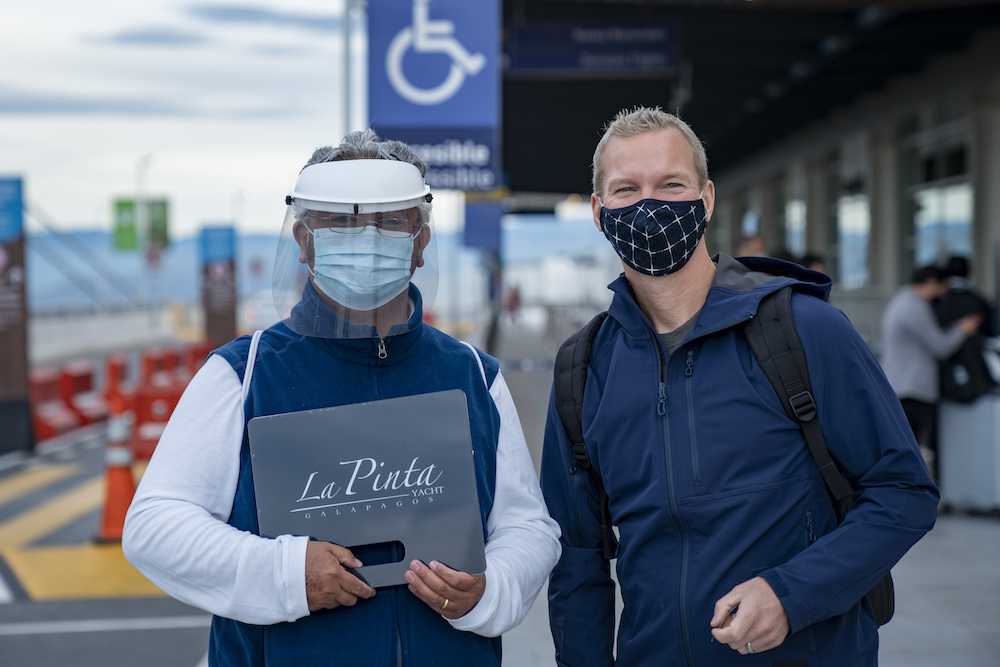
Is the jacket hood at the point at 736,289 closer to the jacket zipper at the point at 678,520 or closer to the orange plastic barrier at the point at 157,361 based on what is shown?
the jacket zipper at the point at 678,520

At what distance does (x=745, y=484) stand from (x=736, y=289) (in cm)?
46

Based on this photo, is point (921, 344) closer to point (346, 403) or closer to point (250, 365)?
point (346, 403)

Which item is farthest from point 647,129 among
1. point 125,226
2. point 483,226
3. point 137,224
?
point 137,224

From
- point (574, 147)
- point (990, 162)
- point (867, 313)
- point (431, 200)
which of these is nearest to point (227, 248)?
point (574, 147)

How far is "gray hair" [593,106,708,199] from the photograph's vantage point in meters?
2.20

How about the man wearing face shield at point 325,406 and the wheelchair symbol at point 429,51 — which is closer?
the man wearing face shield at point 325,406

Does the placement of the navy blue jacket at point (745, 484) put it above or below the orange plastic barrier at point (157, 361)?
above

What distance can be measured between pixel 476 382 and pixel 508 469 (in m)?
0.21

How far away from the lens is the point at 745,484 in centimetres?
204

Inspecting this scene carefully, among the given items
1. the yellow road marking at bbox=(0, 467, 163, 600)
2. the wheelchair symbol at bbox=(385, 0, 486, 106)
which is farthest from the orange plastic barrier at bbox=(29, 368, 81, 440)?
the wheelchair symbol at bbox=(385, 0, 486, 106)

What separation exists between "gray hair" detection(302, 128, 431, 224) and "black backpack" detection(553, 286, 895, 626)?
56 cm

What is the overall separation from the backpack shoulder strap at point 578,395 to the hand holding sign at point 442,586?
0.54 meters

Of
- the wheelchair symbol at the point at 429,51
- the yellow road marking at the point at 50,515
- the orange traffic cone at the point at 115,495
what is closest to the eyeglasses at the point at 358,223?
the wheelchair symbol at the point at 429,51

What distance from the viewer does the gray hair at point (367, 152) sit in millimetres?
2076
